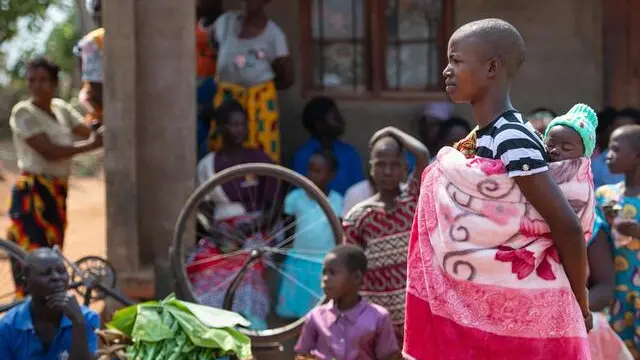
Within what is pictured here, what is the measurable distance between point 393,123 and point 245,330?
2.51 m

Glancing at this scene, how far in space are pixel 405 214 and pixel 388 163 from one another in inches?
10.5

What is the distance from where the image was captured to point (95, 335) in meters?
4.93

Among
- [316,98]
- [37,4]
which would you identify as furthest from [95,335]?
[37,4]

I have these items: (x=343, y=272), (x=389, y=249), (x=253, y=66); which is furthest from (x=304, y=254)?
(x=253, y=66)

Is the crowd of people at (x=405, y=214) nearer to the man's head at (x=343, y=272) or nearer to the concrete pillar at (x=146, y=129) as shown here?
the man's head at (x=343, y=272)

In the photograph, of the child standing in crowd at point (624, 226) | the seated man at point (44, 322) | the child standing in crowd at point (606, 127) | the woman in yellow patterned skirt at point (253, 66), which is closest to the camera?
the seated man at point (44, 322)

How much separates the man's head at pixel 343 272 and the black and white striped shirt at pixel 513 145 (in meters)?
1.87

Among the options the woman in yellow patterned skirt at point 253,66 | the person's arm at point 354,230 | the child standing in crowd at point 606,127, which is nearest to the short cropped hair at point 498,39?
the person's arm at point 354,230

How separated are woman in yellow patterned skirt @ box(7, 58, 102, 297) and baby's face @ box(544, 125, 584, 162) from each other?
4257 mm

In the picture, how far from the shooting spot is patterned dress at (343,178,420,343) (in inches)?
211

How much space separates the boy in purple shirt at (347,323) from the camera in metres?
4.93

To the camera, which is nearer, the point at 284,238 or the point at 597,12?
the point at 284,238

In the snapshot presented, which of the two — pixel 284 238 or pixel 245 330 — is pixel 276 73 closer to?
pixel 284 238

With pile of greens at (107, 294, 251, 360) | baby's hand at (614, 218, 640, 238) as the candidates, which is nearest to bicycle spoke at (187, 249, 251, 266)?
pile of greens at (107, 294, 251, 360)
